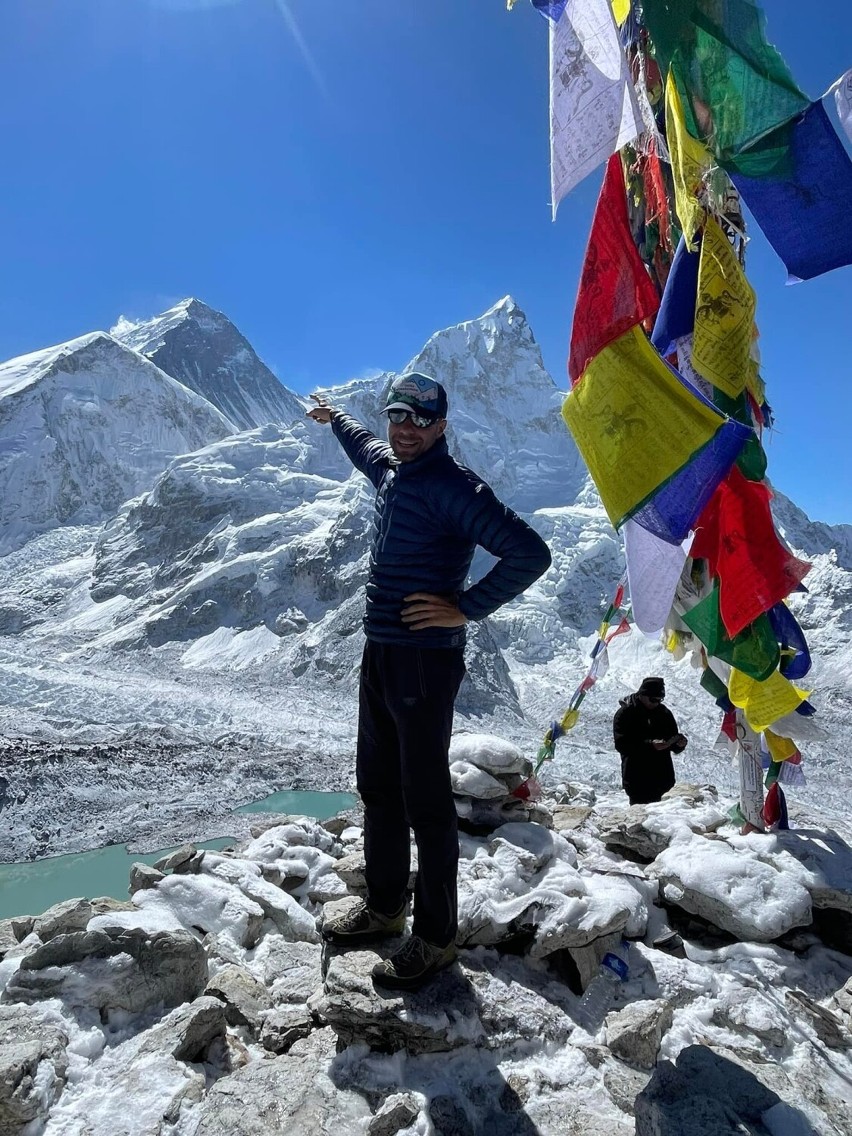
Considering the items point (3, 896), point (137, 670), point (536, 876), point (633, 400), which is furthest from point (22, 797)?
point (137, 670)

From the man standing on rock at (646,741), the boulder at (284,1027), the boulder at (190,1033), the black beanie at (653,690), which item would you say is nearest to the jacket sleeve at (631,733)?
the man standing on rock at (646,741)

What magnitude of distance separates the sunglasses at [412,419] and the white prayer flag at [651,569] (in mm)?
1048

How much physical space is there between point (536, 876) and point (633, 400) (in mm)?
2740

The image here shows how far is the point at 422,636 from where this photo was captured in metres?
2.48

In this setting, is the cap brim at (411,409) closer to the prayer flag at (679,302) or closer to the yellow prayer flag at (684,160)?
the prayer flag at (679,302)

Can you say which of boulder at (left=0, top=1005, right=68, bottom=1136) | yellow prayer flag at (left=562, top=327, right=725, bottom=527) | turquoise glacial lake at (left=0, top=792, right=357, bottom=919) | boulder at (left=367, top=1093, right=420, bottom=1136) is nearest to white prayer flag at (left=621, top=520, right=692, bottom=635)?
yellow prayer flag at (left=562, top=327, right=725, bottom=527)

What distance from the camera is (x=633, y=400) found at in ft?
7.83

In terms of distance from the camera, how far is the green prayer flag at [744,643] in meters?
3.26

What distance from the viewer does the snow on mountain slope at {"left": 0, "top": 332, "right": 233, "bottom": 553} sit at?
357ft

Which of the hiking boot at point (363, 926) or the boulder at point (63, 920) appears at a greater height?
the hiking boot at point (363, 926)

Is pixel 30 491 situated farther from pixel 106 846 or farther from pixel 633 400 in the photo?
pixel 633 400

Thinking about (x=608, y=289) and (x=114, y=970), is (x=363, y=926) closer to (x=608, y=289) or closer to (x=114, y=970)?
(x=114, y=970)

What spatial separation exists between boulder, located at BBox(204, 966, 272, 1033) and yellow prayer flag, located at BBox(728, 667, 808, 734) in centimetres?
287

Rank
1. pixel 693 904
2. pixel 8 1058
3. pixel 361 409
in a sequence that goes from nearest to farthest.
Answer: pixel 8 1058
pixel 693 904
pixel 361 409
